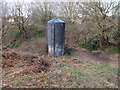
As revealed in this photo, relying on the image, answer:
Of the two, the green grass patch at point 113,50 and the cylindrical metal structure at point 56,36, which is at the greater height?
the cylindrical metal structure at point 56,36

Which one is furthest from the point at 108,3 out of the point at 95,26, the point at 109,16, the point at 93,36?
the point at 93,36

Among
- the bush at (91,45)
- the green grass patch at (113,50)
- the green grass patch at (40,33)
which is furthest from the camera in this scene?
the green grass patch at (40,33)

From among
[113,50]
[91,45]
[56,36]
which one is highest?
[56,36]

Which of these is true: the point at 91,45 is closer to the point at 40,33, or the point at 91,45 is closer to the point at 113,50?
the point at 113,50

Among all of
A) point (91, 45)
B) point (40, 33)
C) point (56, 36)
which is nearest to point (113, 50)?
point (91, 45)

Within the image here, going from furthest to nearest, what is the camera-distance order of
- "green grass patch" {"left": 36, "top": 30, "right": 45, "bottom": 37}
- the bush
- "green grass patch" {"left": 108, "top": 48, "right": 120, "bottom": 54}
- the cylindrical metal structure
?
"green grass patch" {"left": 36, "top": 30, "right": 45, "bottom": 37}
the bush
"green grass patch" {"left": 108, "top": 48, "right": 120, "bottom": 54}
the cylindrical metal structure

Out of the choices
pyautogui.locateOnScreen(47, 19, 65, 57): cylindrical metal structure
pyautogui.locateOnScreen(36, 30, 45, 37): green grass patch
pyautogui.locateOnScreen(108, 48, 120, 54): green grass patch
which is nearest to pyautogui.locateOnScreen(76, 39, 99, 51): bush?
pyautogui.locateOnScreen(108, 48, 120, 54): green grass patch

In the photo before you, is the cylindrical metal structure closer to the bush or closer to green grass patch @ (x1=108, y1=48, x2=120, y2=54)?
the bush

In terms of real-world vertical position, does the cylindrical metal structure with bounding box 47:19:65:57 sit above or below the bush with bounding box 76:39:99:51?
above

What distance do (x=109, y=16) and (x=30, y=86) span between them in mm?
10666

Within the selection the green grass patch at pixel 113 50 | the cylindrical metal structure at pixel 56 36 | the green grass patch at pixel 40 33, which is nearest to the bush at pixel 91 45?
the green grass patch at pixel 113 50

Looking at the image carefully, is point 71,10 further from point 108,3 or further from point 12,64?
point 12,64

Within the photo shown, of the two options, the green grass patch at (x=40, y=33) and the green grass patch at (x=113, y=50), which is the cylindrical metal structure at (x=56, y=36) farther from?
the green grass patch at (x=40, y=33)

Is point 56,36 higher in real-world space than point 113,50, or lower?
higher
